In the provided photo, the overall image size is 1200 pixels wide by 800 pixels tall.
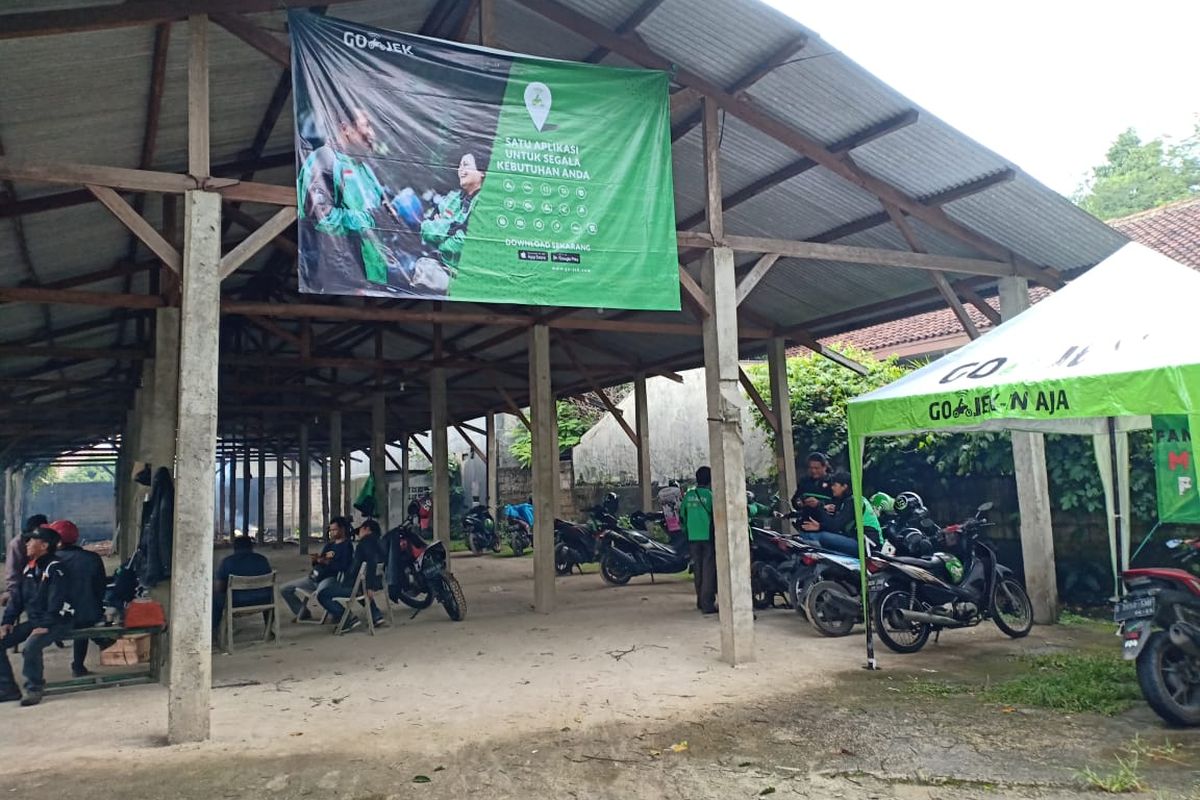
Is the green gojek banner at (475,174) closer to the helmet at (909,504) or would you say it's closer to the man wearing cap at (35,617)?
Result: the man wearing cap at (35,617)

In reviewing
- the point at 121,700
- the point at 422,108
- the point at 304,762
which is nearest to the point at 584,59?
the point at 422,108

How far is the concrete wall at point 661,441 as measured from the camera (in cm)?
1684

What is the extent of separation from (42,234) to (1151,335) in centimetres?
806

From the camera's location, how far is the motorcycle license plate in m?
4.43

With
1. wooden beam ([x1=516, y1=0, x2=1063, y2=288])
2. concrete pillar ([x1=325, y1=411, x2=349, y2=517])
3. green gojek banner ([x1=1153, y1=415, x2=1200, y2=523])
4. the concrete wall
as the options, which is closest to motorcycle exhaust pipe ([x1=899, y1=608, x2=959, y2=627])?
green gojek banner ([x1=1153, y1=415, x2=1200, y2=523])

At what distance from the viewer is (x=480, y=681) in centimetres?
578

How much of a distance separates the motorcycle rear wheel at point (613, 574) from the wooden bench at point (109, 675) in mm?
6054

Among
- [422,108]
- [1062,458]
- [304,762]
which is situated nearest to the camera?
[304,762]

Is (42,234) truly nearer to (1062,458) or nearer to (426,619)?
(426,619)

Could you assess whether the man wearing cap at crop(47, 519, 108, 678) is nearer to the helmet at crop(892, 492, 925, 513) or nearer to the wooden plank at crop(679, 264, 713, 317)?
the wooden plank at crop(679, 264, 713, 317)

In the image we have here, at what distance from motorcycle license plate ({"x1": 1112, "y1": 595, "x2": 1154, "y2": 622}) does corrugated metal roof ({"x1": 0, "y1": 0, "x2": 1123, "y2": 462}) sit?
11.0ft

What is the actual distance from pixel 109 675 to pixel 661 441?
1246 cm

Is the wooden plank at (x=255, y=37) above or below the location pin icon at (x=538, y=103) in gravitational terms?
above

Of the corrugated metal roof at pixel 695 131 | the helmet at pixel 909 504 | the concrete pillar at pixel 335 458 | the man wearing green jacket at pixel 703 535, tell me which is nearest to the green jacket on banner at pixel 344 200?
the corrugated metal roof at pixel 695 131
